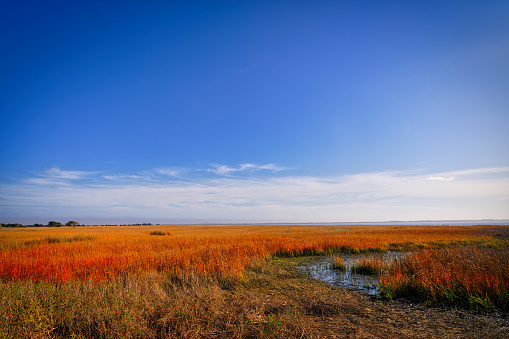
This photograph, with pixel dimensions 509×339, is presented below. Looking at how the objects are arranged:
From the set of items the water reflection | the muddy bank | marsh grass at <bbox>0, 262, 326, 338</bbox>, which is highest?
marsh grass at <bbox>0, 262, 326, 338</bbox>

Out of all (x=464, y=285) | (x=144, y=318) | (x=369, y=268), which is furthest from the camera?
(x=369, y=268)

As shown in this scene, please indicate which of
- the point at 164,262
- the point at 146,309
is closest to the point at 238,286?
the point at 146,309

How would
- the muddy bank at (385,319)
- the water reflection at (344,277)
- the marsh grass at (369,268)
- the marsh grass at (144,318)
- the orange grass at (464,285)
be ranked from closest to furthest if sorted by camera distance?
the marsh grass at (144,318) < the muddy bank at (385,319) < the orange grass at (464,285) < the water reflection at (344,277) < the marsh grass at (369,268)

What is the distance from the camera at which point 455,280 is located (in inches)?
268

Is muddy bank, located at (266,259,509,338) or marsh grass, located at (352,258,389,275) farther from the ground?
muddy bank, located at (266,259,509,338)

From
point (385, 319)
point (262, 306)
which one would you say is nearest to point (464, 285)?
point (385, 319)

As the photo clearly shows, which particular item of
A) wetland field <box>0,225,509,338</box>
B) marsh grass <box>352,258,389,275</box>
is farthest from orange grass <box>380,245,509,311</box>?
marsh grass <box>352,258,389,275</box>

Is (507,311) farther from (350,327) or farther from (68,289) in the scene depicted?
(68,289)

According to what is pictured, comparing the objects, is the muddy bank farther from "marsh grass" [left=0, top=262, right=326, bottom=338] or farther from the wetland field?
"marsh grass" [left=0, top=262, right=326, bottom=338]

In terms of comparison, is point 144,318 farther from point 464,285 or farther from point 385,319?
point 464,285

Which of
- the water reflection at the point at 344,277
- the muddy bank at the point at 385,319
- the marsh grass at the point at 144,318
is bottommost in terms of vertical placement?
the water reflection at the point at 344,277

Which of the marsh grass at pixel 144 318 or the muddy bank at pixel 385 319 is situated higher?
the marsh grass at pixel 144 318

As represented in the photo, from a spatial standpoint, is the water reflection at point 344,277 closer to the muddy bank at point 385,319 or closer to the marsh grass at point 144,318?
the muddy bank at point 385,319

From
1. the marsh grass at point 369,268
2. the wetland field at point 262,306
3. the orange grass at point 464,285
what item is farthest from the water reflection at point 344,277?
the orange grass at point 464,285
